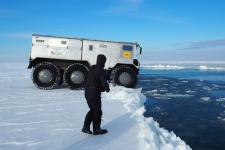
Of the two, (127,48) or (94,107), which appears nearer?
(94,107)

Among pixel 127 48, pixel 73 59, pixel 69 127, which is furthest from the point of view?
pixel 127 48

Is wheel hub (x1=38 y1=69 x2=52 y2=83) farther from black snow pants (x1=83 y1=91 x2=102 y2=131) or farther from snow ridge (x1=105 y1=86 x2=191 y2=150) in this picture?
black snow pants (x1=83 y1=91 x2=102 y2=131)

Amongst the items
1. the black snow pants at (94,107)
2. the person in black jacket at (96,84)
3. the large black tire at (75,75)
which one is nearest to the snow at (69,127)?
the black snow pants at (94,107)

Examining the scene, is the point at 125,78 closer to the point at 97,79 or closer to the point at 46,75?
the point at 46,75

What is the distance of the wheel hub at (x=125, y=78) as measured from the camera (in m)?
13.8

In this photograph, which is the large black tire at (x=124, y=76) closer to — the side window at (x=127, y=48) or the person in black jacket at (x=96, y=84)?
the side window at (x=127, y=48)

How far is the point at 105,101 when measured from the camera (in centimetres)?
1075

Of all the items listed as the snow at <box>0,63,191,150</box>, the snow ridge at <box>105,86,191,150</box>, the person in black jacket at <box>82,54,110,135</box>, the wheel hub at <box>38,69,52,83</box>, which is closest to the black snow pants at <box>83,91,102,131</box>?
the person in black jacket at <box>82,54,110,135</box>

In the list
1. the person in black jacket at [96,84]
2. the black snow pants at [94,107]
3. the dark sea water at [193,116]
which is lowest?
the dark sea water at [193,116]

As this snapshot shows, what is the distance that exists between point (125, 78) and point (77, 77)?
7.16 ft

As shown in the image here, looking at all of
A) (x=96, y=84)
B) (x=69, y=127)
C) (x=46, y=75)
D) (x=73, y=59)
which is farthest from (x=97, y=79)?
(x=46, y=75)

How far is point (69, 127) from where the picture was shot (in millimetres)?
6953

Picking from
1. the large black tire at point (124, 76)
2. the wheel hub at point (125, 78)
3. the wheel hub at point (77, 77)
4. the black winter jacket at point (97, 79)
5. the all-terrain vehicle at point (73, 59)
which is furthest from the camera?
the wheel hub at point (125, 78)

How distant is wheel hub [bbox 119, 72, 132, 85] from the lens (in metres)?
13.8
